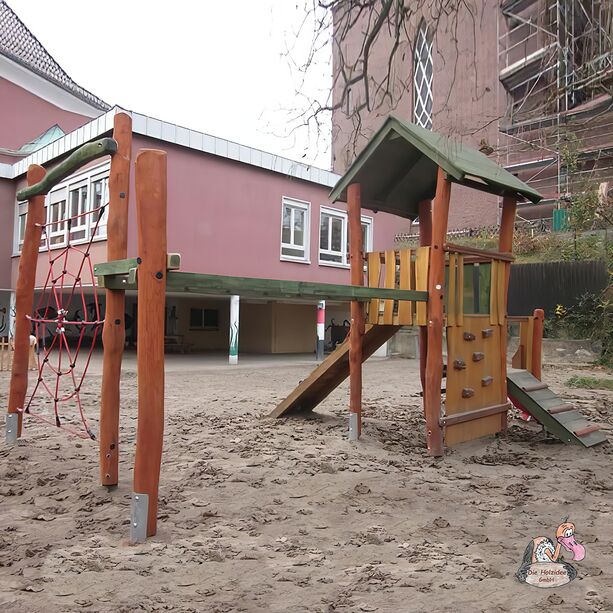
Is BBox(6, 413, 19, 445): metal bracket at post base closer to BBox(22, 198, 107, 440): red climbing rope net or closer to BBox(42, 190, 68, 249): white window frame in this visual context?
BBox(22, 198, 107, 440): red climbing rope net

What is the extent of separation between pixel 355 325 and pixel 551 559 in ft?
10.8

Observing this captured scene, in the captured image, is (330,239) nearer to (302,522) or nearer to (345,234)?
(345,234)

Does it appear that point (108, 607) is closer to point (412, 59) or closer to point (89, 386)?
point (412, 59)

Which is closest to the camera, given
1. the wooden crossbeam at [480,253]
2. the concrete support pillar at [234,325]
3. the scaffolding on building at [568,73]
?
the scaffolding on building at [568,73]

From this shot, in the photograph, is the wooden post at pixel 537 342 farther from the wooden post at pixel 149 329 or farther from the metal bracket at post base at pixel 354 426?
the wooden post at pixel 149 329

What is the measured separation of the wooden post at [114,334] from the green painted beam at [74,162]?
104mm

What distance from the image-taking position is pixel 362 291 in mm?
5320

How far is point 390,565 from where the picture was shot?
3031mm

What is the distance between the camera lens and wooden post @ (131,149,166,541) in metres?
3.32

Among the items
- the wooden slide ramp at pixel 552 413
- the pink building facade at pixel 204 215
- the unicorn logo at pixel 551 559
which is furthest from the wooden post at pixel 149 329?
the pink building facade at pixel 204 215

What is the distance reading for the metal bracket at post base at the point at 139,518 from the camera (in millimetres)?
3297

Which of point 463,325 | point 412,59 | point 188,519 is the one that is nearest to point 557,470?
point 463,325

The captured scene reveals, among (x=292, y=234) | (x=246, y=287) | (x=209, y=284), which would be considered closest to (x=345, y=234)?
→ (x=292, y=234)

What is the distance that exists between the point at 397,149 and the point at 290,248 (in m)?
10.3
